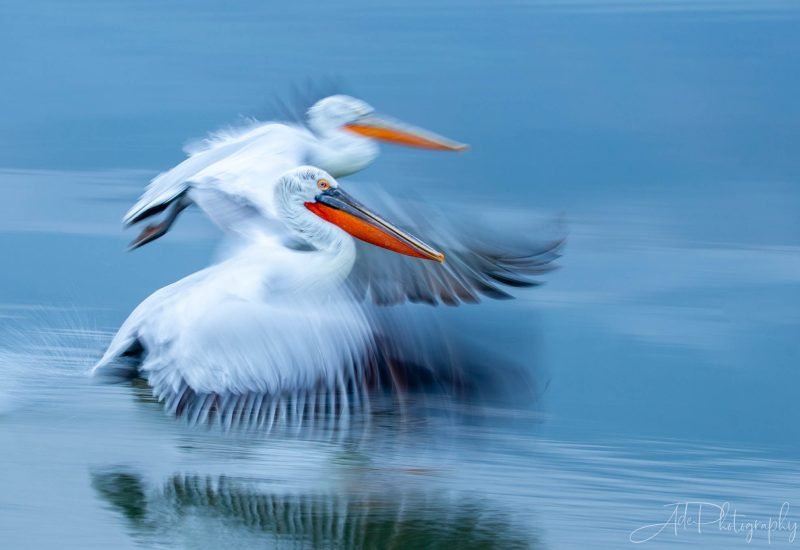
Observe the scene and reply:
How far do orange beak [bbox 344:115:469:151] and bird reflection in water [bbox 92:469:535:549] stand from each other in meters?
0.79

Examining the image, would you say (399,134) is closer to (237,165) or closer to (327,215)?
(327,215)

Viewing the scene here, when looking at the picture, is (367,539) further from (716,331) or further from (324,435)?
(716,331)

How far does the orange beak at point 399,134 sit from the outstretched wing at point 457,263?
146mm

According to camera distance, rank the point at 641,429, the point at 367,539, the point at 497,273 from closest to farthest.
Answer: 1. the point at 367,539
2. the point at 641,429
3. the point at 497,273

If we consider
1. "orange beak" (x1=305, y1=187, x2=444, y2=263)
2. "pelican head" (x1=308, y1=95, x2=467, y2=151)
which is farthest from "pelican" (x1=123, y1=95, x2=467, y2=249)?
"orange beak" (x1=305, y1=187, x2=444, y2=263)

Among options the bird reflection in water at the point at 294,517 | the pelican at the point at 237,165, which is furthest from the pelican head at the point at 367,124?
the bird reflection in water at the point at 294,517

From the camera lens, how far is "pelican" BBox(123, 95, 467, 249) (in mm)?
2932

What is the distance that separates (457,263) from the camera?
2.94 meters

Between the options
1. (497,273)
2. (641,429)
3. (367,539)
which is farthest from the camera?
(497,273)

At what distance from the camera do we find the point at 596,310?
2807mm

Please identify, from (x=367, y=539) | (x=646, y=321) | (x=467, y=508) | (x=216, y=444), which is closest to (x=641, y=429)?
(x=646, y=321)

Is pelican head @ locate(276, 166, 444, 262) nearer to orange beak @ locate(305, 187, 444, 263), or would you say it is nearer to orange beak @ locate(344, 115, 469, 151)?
orange beak @ locate(305, 187, 444, 263)

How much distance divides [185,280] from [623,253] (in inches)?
38.9

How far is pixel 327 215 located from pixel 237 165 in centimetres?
24
